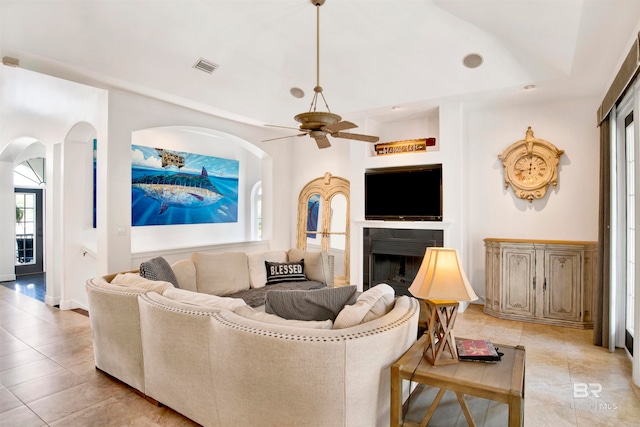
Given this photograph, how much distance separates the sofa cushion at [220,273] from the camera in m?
4.38

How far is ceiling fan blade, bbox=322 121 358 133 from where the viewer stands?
3052 mm

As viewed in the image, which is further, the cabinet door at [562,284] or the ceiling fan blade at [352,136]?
the cabinet door at [562,284]

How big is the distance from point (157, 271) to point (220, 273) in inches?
37.1

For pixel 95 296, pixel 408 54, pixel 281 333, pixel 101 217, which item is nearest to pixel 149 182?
pixel 101 217

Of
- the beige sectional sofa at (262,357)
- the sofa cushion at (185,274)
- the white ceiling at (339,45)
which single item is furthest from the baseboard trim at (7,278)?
the beige sectional sofa at (262,357)

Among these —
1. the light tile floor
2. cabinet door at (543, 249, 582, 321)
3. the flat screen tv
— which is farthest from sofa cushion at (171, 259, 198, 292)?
cabinet door at (543, 249, 582, 321)

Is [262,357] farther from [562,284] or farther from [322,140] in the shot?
[562,284]

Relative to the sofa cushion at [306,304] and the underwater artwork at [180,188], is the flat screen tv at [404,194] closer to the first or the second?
the underwater artwork at [180,188]

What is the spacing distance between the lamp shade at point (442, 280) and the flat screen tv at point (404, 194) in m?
3.21

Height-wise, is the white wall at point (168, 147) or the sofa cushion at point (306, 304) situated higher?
the white wall at point (168, 147)

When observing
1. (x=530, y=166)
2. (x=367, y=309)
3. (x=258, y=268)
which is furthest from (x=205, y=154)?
(x=367, y=309)

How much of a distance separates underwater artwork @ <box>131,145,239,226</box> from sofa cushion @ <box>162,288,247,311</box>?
143 inches

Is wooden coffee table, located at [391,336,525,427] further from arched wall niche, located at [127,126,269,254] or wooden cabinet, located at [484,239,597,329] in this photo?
arched wall niche, located at [127,126,269,254]

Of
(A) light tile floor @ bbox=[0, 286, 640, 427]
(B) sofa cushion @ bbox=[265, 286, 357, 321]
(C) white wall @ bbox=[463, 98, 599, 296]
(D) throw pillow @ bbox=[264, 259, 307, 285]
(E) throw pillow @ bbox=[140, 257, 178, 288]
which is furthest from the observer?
(D) throw pillow @ bbox=[264, 259, 307, 285]
